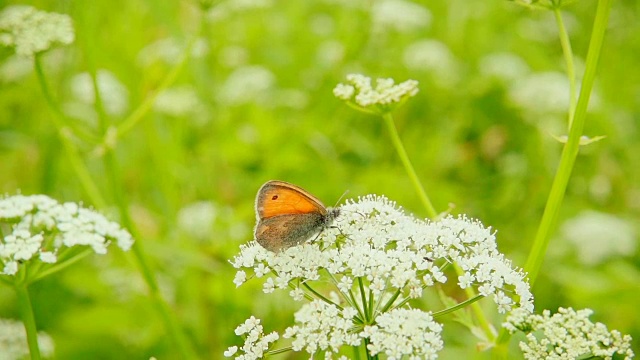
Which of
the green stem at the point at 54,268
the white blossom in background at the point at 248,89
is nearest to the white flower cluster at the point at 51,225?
the green stem at the point at 54,268

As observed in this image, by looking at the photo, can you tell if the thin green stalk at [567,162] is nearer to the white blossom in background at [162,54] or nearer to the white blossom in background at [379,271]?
the white blossom in background at [379,271]

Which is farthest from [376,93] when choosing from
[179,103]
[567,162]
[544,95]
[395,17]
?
[395,17]

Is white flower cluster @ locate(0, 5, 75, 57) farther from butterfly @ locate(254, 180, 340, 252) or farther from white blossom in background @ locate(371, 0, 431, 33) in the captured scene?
white blossom in background @ locate(371, 0, 431, 33)

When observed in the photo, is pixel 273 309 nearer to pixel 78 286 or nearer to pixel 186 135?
pixel 78 286

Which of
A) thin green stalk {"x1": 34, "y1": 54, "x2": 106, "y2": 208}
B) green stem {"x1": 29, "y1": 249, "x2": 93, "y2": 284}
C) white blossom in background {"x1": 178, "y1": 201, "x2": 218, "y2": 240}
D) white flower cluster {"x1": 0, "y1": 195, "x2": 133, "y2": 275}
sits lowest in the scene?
green stem {"x1": 29, "y1": 249, "x2": 93, "y2": 284}

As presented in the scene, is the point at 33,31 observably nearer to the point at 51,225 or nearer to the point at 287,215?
the point at 51,225

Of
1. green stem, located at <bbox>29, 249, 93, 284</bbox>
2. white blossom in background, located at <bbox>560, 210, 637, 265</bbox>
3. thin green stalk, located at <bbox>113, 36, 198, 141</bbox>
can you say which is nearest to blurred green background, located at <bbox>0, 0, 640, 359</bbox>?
white blossom in background, located at <bbox>560, 210, 637, 265</bbox>
